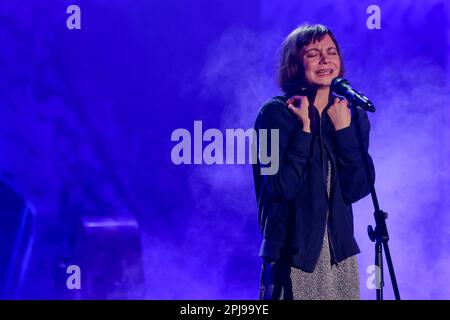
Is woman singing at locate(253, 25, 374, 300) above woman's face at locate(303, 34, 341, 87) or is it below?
below

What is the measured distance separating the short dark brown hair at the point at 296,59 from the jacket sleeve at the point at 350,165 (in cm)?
26

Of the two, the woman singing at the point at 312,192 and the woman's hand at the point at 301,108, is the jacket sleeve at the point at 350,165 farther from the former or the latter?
the woman's hand at the point at 301,108

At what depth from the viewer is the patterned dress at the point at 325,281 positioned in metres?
2.38

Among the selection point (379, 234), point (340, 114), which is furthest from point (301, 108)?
point (379, 234)

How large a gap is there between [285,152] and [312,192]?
7.0 inches

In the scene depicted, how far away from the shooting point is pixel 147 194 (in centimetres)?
299

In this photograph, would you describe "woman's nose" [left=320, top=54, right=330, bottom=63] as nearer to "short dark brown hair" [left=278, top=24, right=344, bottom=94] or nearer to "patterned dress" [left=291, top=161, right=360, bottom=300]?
"short dark brown hair" [left=278, top=24, right=344, bottom=94]

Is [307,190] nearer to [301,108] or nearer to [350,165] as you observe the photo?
[350,165]

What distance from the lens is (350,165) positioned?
2.48m

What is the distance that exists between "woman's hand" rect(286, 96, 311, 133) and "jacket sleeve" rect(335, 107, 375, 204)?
11 cm

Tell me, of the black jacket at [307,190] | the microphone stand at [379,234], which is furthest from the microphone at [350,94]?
the black jacket at [307,190]

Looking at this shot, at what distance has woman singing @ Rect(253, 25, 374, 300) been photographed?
93.8 inches

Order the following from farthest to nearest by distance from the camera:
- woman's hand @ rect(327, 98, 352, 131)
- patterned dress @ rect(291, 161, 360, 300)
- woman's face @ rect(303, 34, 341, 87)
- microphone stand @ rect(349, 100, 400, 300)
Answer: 1. woman's face @ rect(303, 34, 341, 87)
2. woman's hand @ rect(327, 98, 352, 131)
3. patterned dress @ rect(291, 161, 360, 300)
4. microphone stand @ rect(349, 100, 400, 300)

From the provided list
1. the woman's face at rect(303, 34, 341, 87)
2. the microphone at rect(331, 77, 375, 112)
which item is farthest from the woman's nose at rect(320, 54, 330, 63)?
the microphone at rect(331, 77, 375, 112)
